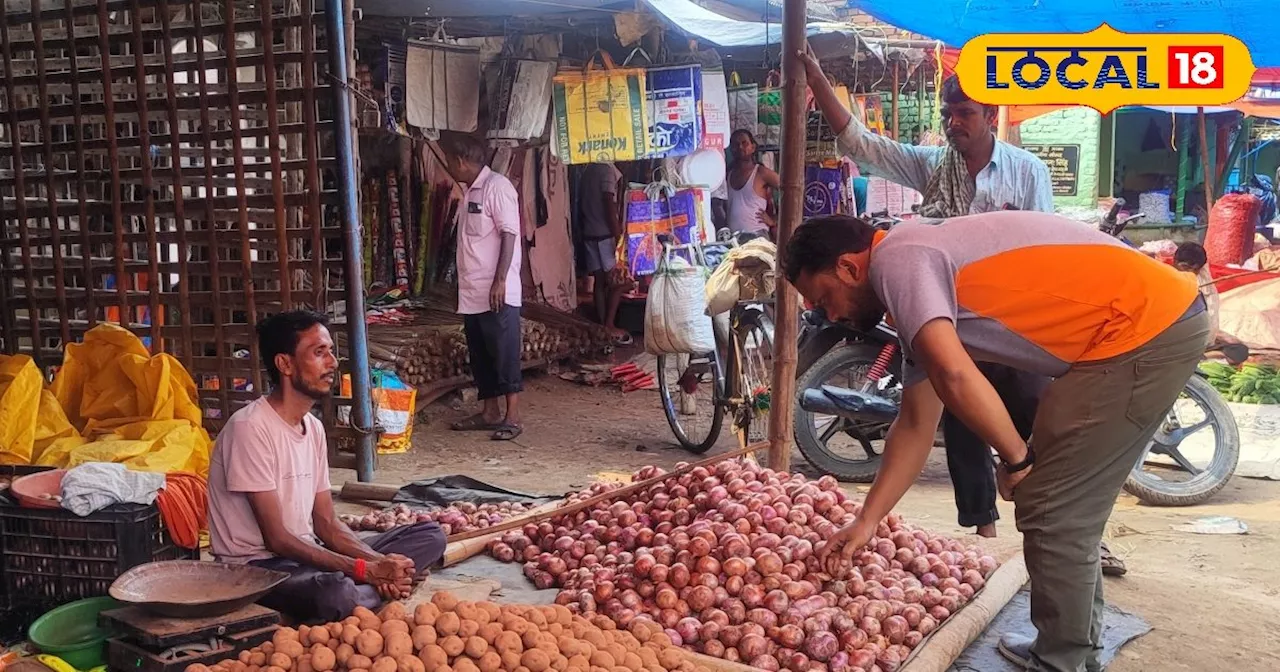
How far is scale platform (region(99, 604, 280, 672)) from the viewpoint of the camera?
8.99ft

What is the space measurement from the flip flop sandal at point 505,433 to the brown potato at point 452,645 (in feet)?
15.2

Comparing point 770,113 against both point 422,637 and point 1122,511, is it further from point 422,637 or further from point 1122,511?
point 422,637

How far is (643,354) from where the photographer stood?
9703 mm

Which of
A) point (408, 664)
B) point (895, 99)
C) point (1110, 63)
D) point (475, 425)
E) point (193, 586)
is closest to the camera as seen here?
point (408, 664)

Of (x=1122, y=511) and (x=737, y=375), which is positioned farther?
(x=737, y=375)

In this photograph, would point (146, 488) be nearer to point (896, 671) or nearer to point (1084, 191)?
point (896, 671)

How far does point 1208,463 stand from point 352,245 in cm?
454

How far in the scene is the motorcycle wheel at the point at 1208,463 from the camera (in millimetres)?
5566

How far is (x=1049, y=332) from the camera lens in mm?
2744

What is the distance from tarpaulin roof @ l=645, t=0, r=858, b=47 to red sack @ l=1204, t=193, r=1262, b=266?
5497mm

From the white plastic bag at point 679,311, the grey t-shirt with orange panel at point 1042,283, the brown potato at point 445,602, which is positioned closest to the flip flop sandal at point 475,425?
the white plastic bag at point 679,311

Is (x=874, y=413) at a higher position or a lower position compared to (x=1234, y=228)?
lower

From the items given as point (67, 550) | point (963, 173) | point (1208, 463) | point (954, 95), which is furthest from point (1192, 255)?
point (67, 550)

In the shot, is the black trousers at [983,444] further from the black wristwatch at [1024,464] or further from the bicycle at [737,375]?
the bicycle at [737,375]
